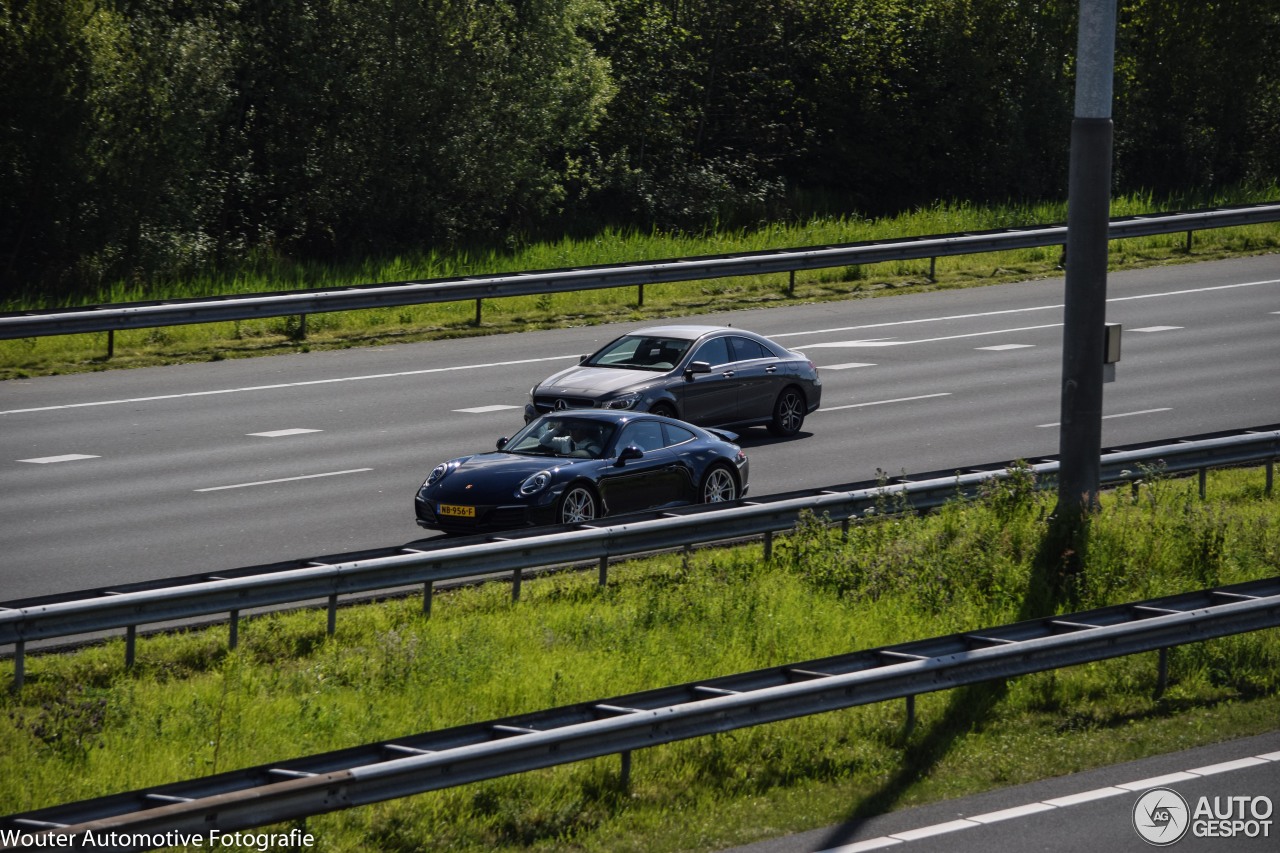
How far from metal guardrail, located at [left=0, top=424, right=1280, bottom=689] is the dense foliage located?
21461mm

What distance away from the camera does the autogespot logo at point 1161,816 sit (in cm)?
855

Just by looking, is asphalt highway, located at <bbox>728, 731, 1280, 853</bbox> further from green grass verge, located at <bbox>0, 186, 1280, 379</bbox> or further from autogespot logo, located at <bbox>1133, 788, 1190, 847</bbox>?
green grass verge, located at <bbox>0, 186, 1280, 379</bbox>

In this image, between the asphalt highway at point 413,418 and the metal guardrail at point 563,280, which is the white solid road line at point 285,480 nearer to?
the asphalt highway at point 413,418

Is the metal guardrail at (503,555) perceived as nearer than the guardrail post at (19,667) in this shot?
No

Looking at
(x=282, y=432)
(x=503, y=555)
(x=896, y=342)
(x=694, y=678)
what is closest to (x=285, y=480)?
(x=282, y=432)

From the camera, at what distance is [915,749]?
10.0 metres

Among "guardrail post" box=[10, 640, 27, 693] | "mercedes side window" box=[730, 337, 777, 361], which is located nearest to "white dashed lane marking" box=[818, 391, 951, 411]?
"mercedes side window" box=[730, 337, 777, 361]

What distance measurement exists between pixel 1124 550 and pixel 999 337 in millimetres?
15621

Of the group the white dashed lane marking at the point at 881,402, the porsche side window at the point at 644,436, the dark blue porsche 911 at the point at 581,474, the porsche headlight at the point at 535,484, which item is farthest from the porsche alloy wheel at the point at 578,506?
the white dashed lane marking at the point at 881,402

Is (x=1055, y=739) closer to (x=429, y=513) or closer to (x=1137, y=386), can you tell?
(x=429, y=513)

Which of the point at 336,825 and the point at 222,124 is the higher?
the point at 222,124

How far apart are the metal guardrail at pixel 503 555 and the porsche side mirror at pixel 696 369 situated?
5080mm

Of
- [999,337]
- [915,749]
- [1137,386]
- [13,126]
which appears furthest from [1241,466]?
[13,126]

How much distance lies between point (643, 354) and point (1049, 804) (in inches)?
506
